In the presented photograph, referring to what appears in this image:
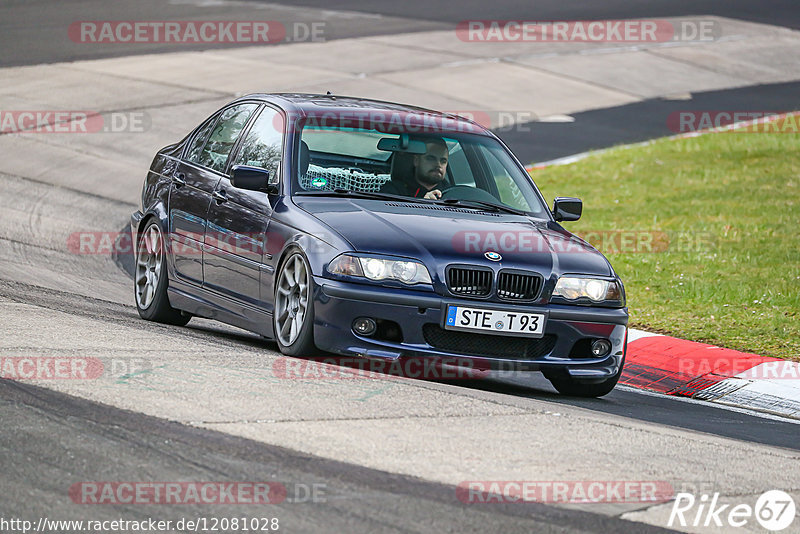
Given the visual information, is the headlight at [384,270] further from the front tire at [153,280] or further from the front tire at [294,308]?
the front tire at [153,280]

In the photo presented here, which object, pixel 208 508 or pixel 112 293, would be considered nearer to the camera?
pixel 208 508

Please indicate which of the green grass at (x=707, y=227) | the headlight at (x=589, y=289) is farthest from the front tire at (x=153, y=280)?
the green grass at (x=707, y=227)

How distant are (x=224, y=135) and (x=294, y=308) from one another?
2059 mm

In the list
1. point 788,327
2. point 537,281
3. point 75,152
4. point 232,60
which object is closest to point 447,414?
point 537,281

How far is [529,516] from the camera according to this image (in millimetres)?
4938

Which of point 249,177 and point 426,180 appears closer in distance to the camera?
point 249,177

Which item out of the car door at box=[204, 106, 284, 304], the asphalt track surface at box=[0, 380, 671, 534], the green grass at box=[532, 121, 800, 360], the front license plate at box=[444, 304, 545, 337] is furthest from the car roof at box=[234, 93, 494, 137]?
the asphalt track surface at box=[0, 380, 671, 534]

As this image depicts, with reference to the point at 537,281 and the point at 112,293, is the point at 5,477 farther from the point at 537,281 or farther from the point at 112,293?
the point at 112,293

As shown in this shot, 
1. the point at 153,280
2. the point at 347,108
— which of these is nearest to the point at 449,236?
the point at 347,108

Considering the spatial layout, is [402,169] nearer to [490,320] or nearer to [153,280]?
[490,320]

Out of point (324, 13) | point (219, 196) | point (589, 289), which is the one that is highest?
point (324, 13)

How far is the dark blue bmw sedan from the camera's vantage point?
7.44m

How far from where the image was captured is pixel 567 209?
8898mm

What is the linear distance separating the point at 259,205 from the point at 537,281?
1866 millimetres
